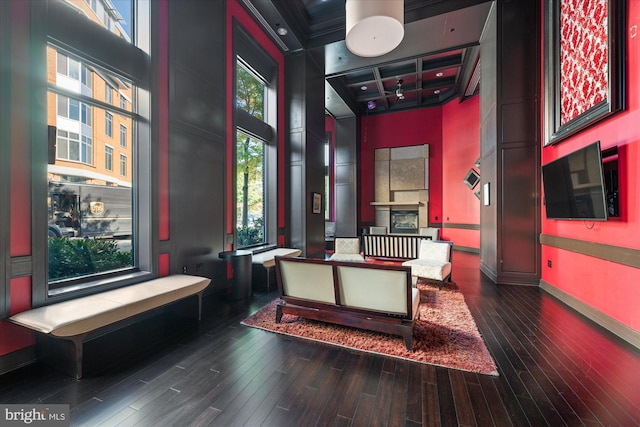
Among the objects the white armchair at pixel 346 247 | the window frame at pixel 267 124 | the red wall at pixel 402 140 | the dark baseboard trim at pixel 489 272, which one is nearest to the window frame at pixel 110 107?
the window frame at pixel 267 124

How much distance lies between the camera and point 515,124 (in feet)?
15.4

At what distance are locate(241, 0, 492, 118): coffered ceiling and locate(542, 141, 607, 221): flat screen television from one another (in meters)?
3.45

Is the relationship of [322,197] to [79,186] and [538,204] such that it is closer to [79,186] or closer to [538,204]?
[538,204]

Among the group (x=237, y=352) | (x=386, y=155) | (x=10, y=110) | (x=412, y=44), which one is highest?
(x=412, y=44)

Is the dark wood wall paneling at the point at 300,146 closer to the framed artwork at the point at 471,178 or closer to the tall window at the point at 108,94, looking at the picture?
the tall window at the point at 108,94

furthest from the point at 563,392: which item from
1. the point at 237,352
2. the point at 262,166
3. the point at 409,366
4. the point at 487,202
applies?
the point at 262,166

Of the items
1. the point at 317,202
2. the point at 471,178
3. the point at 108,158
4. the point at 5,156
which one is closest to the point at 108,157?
the point at 108,158

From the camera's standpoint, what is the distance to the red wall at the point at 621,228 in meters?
2.57

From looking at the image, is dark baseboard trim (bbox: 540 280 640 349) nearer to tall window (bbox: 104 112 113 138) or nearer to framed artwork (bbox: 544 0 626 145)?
framed artwork (bbox: 544 0 626 145)

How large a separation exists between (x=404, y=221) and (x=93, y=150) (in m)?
9.02

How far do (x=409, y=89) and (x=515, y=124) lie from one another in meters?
4.71

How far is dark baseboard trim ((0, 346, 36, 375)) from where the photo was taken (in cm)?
212

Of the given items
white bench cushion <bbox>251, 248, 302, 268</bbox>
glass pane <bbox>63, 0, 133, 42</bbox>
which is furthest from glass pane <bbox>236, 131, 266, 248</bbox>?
glass pane <bbox>63, 0, 133, 42</bbox>

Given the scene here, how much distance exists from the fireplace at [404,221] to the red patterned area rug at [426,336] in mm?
6228
